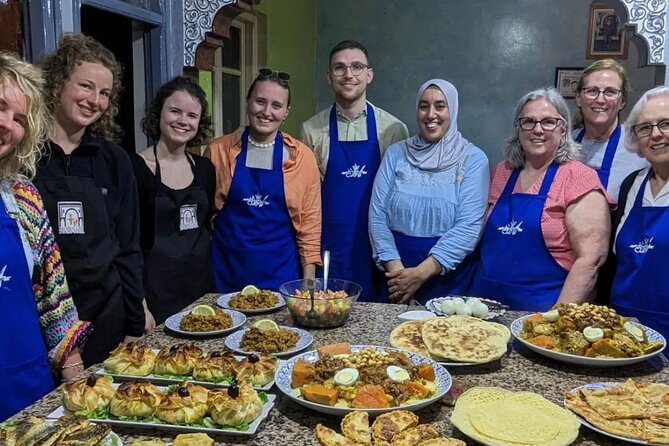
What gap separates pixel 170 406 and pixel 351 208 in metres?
1.97

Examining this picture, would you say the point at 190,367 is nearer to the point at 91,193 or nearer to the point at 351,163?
the point at 91,193

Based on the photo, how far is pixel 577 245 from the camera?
2369 millimetres

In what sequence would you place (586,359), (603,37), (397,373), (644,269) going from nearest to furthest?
(397,373)
(586,359)
(644,269)
(603,37)

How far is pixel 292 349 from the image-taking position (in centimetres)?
174

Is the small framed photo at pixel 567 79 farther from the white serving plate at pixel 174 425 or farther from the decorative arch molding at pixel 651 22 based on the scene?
the white serving plate at pixel 174 425

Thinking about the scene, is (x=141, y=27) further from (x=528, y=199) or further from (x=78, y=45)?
(x=528, y=199)

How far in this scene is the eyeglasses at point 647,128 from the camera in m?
2.25

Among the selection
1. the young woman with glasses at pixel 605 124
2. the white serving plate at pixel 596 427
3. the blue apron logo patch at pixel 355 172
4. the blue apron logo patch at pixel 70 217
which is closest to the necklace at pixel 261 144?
the blue apron logo patch at pixel 355 172

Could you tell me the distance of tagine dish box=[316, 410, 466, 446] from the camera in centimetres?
120

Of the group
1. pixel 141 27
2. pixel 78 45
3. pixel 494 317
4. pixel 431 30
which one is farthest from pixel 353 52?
pixel 431 30

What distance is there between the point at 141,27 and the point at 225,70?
2.13 metres

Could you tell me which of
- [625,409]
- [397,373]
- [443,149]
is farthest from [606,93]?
[397,373]

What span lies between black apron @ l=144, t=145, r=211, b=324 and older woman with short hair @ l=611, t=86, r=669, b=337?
177 centimetres

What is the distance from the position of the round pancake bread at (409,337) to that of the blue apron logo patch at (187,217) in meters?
1.25
